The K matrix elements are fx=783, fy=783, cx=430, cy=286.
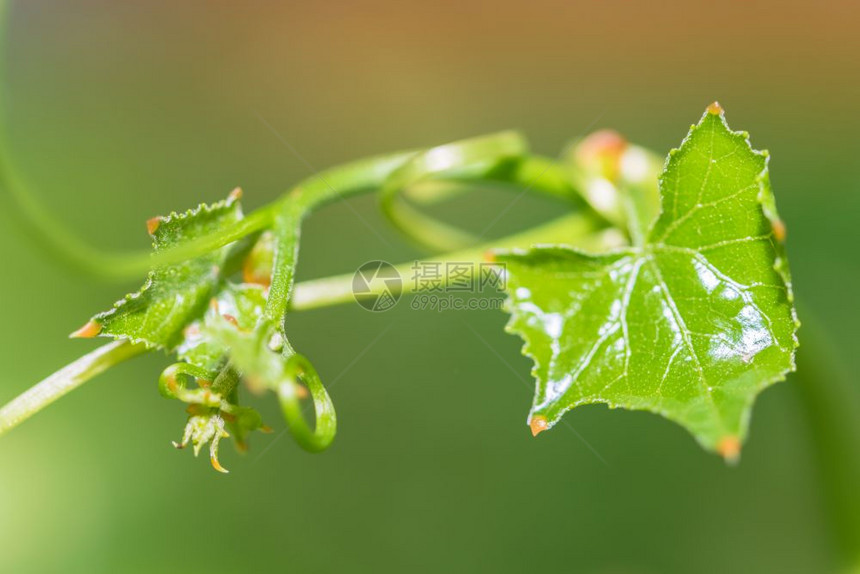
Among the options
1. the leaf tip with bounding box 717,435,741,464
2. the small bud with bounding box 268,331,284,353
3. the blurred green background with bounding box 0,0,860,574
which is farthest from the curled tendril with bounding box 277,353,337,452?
the blurred green background with bounding box 0,0,860,574

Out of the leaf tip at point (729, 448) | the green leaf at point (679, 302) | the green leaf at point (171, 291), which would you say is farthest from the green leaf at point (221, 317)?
the leaf tip at point (729, 448)

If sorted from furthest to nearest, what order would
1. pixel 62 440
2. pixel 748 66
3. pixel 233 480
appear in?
pixel 748 66
pixel 233 480
pixel 62 440

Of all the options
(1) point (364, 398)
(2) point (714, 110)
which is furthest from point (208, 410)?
(1) point (364, 398)

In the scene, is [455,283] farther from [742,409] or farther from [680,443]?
[680,443]

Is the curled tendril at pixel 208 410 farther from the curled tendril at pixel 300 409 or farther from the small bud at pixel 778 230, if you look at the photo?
the small bud at pixel 778 230

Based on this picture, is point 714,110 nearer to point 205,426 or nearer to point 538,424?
point 538,424

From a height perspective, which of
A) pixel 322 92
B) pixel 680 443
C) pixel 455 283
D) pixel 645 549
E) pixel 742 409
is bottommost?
pixel 645 549

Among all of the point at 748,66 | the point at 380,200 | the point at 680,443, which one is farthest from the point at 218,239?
the point at 748,66
